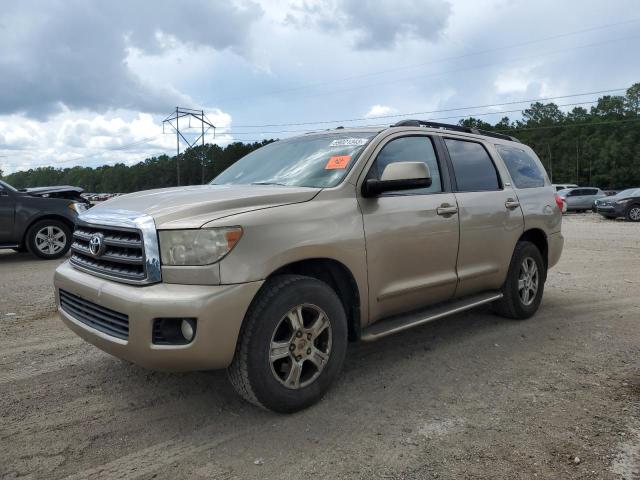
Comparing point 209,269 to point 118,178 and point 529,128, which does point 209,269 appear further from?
point 118,178

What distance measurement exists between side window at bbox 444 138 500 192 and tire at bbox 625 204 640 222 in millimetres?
19051

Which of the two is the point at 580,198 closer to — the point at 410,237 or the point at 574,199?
the point at 574,199

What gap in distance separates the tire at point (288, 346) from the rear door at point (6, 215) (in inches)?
323

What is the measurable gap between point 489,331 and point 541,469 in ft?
7.80

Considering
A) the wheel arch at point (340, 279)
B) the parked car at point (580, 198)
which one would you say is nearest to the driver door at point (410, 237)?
the wheel arch at point (340, 279)

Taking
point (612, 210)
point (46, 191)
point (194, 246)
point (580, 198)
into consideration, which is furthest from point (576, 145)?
point (194, 246)

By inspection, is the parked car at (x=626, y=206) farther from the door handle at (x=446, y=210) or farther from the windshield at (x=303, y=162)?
the windshield at (x=303, y=162)

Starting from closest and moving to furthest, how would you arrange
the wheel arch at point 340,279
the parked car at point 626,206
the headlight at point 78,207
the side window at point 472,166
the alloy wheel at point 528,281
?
the wheel arch at point 340,279 < the side window at point 472,166 < the alloy wheel at point 528,281 < the headlight at point 78,207 < the parked car at point 626,206

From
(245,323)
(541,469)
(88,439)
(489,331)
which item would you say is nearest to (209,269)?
(245,323)

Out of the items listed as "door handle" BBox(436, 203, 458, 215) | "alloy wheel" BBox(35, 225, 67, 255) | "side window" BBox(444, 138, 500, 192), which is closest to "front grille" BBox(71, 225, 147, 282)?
"door handle" BBox(436, 203, 458, 215)

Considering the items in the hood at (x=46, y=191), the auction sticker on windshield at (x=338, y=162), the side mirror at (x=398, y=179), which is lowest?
the side mirror at (x=398, y=179)

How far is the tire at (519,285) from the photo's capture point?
16.3 feet

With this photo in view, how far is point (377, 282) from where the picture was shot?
11.6ft

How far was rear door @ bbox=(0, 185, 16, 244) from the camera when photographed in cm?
924
